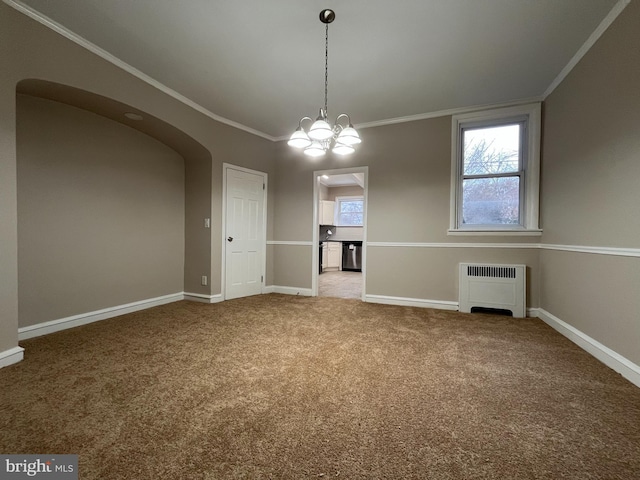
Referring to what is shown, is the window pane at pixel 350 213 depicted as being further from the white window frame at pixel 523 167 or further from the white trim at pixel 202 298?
the white trim at pixel 202 298

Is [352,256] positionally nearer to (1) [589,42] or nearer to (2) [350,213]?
(2) [350,213]

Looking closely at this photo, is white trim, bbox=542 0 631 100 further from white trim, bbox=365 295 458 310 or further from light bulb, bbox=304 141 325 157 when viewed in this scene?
white trim, bbox=365 295 458 310

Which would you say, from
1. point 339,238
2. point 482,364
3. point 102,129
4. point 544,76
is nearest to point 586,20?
point 544,76

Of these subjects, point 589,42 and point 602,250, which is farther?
point 589,42

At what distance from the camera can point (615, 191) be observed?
6.95 feet

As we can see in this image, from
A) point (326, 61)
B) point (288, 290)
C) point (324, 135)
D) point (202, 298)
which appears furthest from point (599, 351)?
point (202, 298)

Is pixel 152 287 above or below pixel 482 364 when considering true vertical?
above

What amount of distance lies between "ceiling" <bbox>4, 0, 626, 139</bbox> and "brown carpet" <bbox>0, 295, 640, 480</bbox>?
2690mm

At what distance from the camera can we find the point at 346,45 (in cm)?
246

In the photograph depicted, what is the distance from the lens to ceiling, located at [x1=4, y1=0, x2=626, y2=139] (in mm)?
2076

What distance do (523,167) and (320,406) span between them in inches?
148

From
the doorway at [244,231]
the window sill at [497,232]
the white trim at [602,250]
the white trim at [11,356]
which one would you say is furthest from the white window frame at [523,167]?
the white trim at [11,356]

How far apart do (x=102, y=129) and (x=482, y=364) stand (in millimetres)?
4509

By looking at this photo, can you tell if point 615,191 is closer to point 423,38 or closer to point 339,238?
point 423,38
